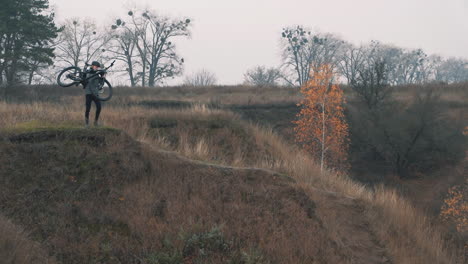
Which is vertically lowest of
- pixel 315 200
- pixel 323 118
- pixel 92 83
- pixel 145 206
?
pixel 315 200

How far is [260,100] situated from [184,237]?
93.2ft

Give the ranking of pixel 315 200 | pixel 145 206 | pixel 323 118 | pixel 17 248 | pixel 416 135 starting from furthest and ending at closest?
pixel 416 135, pixel 323 118, pixel 315 200, pixel 145 206, pixel 17 248

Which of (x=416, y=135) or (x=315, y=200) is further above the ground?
(x=315, y=200)

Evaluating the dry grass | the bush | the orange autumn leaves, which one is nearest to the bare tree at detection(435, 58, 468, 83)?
the bush

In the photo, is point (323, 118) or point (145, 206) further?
point (323, 118)

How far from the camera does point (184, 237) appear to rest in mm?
6922

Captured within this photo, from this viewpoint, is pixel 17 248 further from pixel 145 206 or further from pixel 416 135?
pixel 416 135

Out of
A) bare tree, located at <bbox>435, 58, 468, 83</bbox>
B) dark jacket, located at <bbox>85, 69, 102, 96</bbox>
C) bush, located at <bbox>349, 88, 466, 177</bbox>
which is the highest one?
bare tree, located at <bbox>435, 58, 468, 83</bbox>

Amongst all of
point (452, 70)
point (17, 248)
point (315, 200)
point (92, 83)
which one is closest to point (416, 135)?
point (315, 200)

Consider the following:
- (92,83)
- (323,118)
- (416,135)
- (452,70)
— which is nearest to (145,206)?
(92,83)

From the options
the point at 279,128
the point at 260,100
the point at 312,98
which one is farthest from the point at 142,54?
the point at 312,98

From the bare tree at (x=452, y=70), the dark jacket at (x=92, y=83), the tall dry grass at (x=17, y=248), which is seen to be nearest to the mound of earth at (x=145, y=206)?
the tall dry grass at (x=17, y=248)

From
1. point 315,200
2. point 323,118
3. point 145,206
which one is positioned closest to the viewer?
point 145,206

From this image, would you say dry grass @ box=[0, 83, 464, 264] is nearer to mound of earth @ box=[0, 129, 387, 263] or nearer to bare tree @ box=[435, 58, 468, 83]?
mound of earth @ box=[0, 129, 387, 263]
